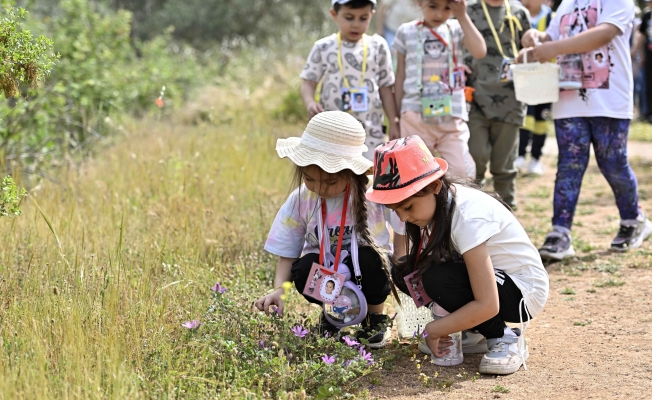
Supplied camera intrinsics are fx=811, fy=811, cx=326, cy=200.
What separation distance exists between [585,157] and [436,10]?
1273mm

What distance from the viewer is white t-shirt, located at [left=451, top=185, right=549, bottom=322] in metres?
3.12

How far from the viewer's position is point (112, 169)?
21.1ft

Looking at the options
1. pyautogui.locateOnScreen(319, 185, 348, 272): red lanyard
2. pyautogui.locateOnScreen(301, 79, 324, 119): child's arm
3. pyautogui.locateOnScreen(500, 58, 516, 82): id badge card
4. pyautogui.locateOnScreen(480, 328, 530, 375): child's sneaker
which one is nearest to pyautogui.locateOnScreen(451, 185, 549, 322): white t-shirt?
pyautogui.locateOnScreen(480, 328, 530, 375): child's sneaker

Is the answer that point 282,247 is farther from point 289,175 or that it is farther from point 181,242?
point 289,175

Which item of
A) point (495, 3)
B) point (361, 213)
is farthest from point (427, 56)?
point (361, 213)

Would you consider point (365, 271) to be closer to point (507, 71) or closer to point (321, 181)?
point (321, 181)

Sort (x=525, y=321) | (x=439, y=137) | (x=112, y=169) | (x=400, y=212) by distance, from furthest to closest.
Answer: (x=112, y=169) → (x=439, y=137) → (x=525, y=321) → (x=400, y=212)

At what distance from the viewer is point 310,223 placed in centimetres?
357

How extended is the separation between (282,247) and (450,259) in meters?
0.75

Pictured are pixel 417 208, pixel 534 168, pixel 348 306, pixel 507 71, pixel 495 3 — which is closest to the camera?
pixel 417 208

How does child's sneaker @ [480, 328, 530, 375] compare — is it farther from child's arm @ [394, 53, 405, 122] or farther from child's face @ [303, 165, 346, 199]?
child's arm @ [394, 53, 405, 122]

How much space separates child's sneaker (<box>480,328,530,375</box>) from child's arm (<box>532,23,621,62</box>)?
206 cm

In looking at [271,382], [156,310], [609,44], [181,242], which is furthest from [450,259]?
[609,44]

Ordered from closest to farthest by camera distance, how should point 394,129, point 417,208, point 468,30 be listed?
point 417,208, point 468,30, point 394,129
